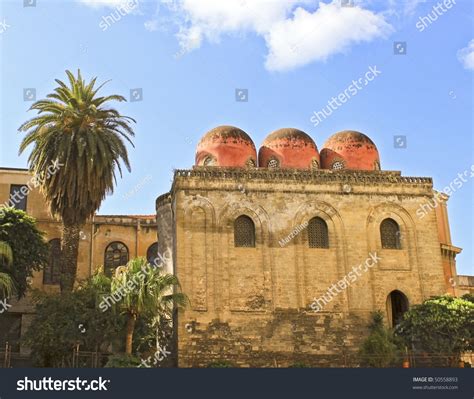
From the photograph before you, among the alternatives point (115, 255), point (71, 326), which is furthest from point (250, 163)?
point (71, 326)

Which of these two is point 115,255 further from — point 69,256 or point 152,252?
point 69,256

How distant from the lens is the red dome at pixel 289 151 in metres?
33.3

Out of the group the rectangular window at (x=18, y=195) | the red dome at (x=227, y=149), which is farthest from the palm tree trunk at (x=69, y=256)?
the rectangular window at (x=18, y=195)

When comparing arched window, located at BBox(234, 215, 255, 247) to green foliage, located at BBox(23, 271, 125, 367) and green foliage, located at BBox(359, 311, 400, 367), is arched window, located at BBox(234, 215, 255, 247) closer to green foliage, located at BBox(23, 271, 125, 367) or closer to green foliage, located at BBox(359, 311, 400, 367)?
green foliage, located at BBox(359, 311, 400, 367)

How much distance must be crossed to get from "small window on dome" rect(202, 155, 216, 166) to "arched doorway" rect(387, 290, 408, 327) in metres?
9.98

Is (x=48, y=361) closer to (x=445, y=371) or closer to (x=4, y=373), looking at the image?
(x=4, y=373)

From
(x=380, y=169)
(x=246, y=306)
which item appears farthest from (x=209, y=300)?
(x=380, y=169)

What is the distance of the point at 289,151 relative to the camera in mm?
33438

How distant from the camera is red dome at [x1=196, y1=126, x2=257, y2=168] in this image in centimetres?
3291

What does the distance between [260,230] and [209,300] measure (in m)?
3.87

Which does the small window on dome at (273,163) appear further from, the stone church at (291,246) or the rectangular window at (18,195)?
the rectangular window at (18,195)

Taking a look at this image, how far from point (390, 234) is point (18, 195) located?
19214 mm

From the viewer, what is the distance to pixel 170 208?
3416 centimetres

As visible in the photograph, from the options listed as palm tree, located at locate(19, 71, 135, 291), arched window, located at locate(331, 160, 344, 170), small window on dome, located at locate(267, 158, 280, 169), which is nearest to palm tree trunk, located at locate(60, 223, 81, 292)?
palm tree, located at locate(19, 71, 135, 291)
